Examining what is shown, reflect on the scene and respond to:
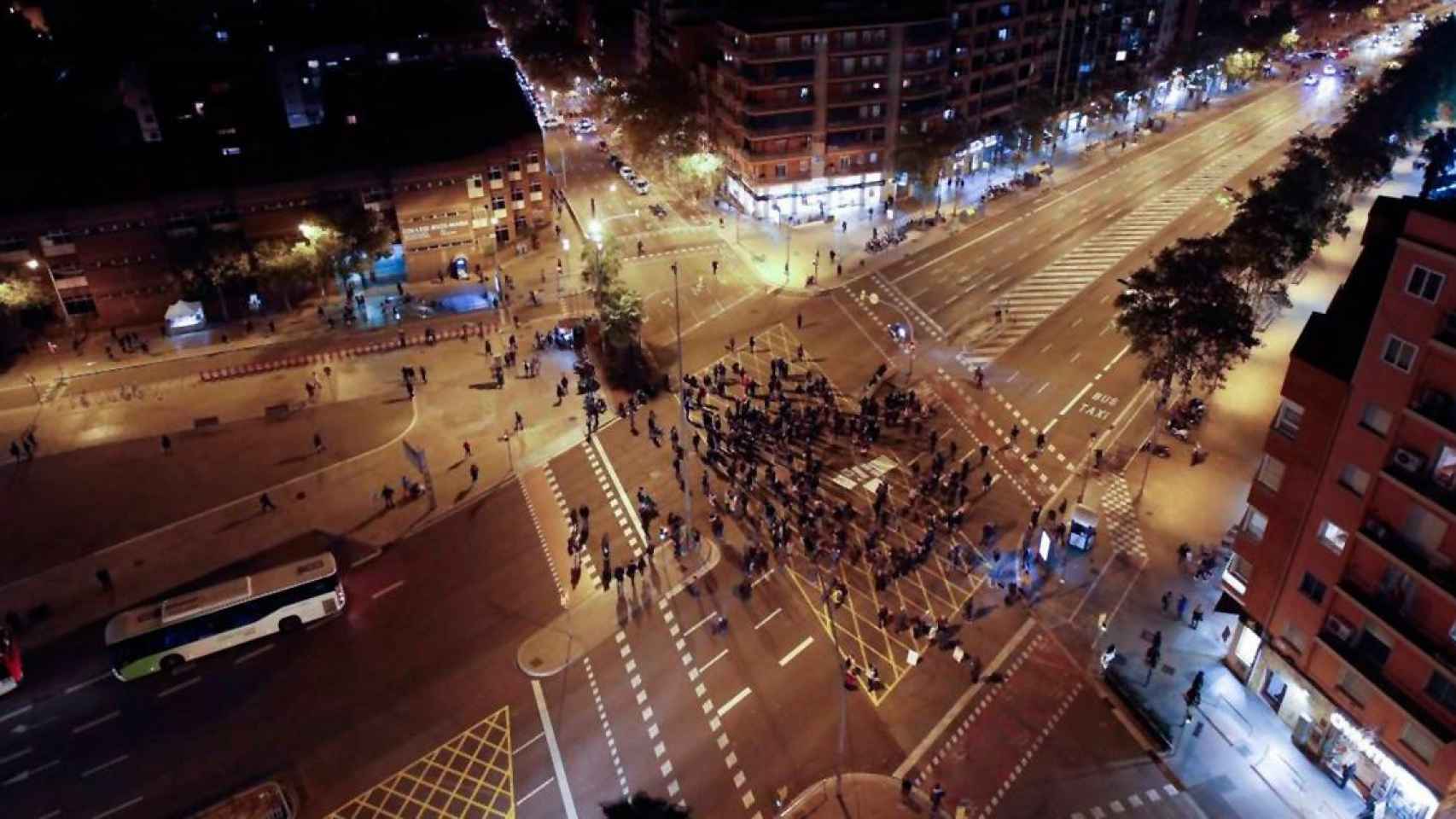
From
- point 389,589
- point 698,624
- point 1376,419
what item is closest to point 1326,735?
point 1376,419

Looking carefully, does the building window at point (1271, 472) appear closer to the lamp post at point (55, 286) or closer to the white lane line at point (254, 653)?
the white lane line at point (254, 653)

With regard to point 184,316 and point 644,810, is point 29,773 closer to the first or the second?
point 644,810

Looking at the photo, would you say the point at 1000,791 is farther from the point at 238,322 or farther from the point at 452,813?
the point at 238,322

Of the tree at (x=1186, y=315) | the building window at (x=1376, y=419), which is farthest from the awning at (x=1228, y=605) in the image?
the tree at (x=1186, y=315)

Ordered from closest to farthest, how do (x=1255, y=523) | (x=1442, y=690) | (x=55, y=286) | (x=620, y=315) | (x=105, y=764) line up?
1. (x=1442, y=690)
2. (x=105, y=764)
3. (x=1255, y=523)
4. (x=620, y=315)
5. (x=55, y=286)

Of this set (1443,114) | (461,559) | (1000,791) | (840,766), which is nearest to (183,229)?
(461,559)

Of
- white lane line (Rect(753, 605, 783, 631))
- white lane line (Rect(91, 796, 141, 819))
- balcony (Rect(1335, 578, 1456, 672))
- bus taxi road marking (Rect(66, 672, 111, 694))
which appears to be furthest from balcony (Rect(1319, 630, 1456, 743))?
bus taxi road marking (Rect(66, 672, 111, 694))
